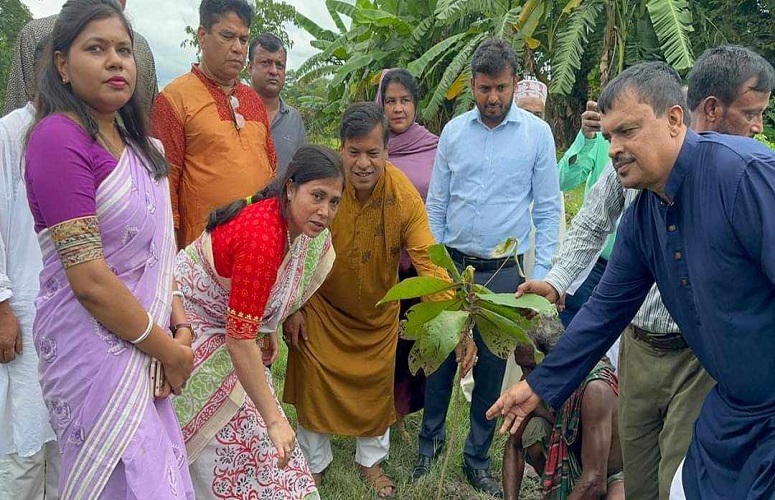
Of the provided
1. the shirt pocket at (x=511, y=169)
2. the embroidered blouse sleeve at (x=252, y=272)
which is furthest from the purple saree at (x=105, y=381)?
the shirt pocket at (x=511, y=169)

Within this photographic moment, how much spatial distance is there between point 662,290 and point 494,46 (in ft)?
6.59

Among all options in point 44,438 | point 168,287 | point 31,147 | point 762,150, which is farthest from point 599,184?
point 44,438

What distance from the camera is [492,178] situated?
374cm

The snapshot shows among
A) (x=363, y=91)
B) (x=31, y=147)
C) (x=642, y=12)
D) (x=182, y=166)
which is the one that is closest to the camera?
(x=31, y=147)

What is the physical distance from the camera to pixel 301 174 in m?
2.58

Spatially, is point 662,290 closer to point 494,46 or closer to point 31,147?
point 31,147

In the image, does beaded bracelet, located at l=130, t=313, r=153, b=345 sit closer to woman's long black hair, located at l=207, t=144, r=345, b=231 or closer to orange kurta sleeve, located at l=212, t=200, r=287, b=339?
orange kurta sleeve, located at l=212, t=200, r=287, b=339

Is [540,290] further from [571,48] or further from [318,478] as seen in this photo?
[571,48]

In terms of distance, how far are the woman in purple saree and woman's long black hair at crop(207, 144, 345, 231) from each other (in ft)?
2.15

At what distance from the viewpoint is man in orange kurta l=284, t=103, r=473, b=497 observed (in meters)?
3.46

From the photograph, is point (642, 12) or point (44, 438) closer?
point (44, 438)

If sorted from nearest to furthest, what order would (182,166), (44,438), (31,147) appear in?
(31,147)
(44,438)
(182,166)

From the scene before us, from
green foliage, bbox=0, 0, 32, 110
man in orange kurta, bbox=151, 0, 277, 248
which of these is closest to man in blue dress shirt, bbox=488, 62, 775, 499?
man in orange kurta, bbox=151, 0, 277, 248

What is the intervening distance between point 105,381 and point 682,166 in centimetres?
164
